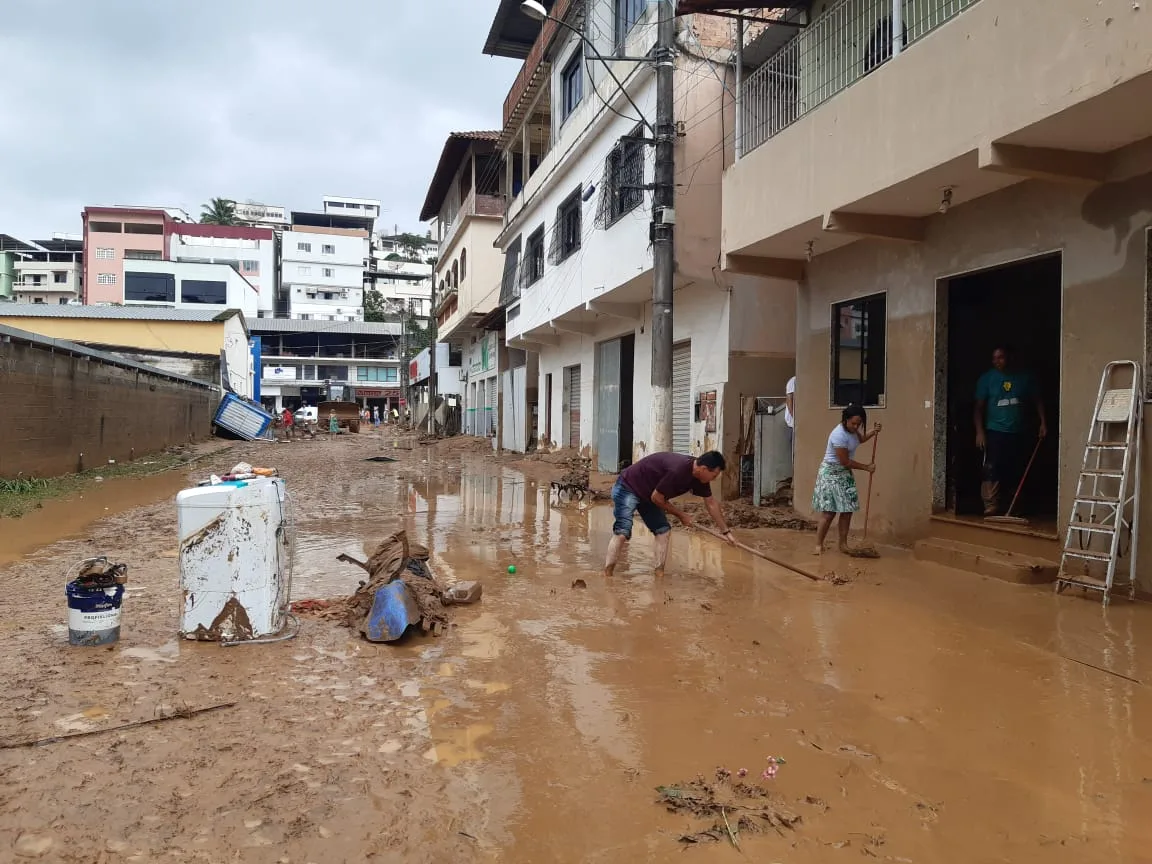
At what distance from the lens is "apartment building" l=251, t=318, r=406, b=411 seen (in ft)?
212

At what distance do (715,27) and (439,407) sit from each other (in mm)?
29522

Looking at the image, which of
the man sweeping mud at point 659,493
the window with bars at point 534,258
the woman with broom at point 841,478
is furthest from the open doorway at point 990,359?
the window with bars at point 534,258

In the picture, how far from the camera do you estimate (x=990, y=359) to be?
880 cm

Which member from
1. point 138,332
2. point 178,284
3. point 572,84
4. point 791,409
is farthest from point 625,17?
point 178,284

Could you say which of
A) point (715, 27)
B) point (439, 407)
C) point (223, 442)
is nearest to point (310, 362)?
point (439, 407)

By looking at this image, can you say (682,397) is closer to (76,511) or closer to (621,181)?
(621,181)

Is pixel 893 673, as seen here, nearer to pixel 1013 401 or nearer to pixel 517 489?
pixel 1013 401

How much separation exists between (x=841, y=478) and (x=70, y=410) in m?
14.0

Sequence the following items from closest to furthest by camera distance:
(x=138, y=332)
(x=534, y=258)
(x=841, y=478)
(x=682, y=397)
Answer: (x=841, y=478), (x=682, y=397), (x=534, y=258), (x=138, y=332)

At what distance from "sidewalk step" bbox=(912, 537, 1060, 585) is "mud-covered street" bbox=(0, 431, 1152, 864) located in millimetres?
274

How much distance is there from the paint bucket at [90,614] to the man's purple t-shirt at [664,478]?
13.3 ft

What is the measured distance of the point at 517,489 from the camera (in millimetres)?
14680

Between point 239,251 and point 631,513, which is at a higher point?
point 239,251

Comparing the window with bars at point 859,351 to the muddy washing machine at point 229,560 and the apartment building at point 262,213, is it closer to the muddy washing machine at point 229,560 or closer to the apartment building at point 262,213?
the muddy washing machine at point 229,560
